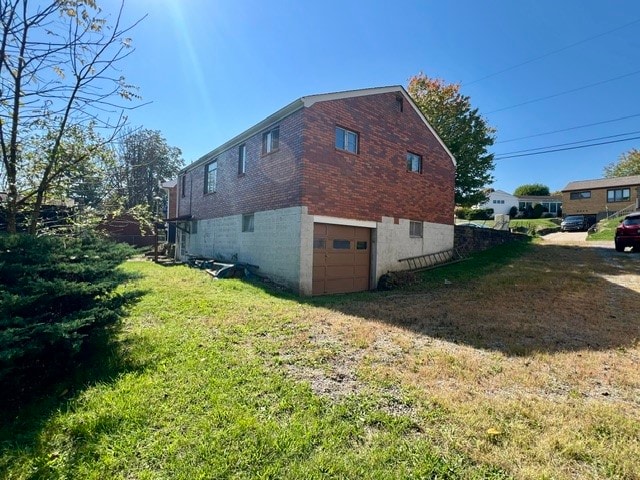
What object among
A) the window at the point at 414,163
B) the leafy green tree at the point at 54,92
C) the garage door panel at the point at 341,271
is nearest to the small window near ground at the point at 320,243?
the garage door panel at the point at 341,271

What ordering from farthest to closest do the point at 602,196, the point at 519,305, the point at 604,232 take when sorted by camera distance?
the point at 602,196 < the point at 604,232 < the point at 519,305

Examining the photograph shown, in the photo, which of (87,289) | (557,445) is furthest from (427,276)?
(87,289)

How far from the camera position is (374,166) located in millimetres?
12719

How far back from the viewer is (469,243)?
18922mm

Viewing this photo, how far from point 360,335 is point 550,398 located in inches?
116

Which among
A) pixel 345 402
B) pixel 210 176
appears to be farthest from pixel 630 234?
pixel 210 176

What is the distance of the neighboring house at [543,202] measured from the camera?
46.9 meters

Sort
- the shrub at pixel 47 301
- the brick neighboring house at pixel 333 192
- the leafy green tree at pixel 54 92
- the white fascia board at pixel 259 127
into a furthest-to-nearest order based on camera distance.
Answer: the white fascia board at pixel 259 127 → the brick neighboring house at pixel 333 192 → the leafy green tree at pixel 54 92 → the shrub at pixel 47 301

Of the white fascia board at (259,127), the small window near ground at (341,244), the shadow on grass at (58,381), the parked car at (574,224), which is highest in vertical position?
the white fascia board at (259,127)

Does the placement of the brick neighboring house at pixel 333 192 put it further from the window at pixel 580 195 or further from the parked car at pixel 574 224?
the window at pixel 580 195

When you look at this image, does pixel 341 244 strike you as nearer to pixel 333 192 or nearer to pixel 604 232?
pixel 333 192

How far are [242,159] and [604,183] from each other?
43030mm

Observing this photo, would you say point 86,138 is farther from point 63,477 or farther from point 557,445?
point 557,445

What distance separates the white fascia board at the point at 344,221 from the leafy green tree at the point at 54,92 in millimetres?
6677
